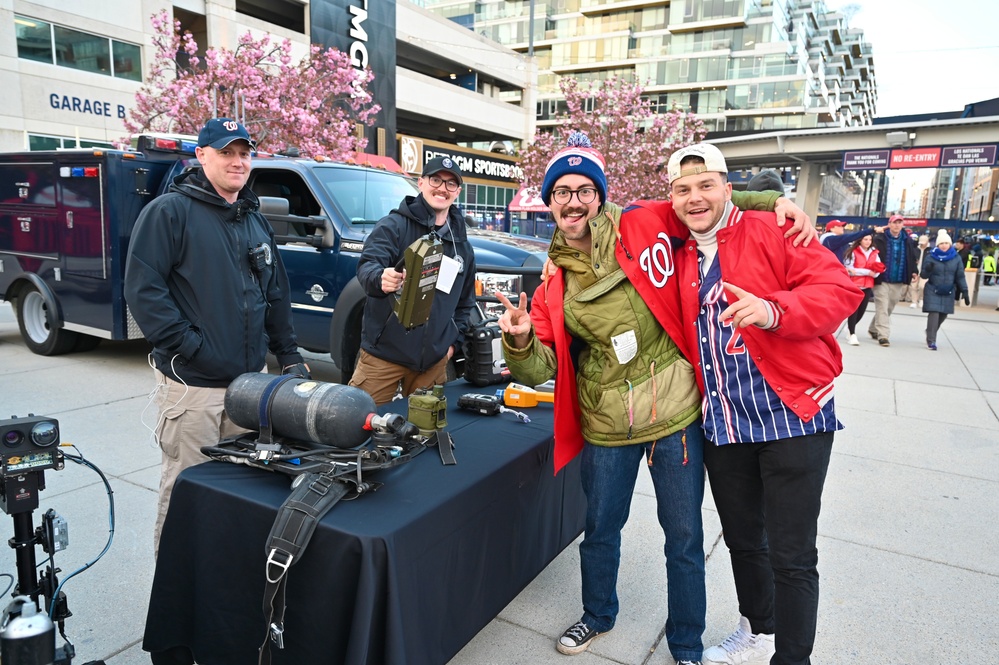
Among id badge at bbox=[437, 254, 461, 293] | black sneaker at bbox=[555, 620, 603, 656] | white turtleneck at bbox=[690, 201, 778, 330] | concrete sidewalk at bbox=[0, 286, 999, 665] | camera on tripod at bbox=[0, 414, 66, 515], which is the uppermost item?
white turtleneck at bbox=[690, 201, 778, 330]

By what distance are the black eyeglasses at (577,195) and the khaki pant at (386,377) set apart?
1.56 metres

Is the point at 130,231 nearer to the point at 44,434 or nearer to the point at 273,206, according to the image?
the point at 273,206

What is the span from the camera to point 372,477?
7.42 ft

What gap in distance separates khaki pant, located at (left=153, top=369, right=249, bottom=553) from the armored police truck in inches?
95.2

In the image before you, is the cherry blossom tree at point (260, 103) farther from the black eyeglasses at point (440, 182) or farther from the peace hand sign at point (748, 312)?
the peace hand sign at point (748, 312)

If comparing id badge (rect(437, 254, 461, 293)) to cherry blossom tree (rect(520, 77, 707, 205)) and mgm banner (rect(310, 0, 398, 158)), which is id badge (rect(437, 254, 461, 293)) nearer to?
cherry blossom tree (rect(520, 77, 707, 205))

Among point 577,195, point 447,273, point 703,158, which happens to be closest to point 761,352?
point 703,158

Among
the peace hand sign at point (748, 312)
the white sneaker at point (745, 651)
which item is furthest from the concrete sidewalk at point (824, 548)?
the peace hand sign at point (748, 312)

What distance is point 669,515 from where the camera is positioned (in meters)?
2.57

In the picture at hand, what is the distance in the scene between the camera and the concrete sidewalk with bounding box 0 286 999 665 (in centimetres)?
290

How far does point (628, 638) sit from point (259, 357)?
2149mm

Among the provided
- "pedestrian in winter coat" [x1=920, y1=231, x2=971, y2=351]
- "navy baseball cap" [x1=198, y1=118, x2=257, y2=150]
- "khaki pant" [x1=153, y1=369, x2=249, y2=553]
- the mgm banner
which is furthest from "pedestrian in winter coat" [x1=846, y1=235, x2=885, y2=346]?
the mgm banner

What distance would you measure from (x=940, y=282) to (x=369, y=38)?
101 ft

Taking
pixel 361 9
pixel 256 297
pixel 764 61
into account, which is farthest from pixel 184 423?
pixel 764 61
